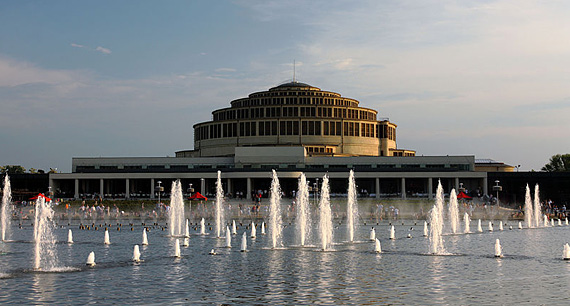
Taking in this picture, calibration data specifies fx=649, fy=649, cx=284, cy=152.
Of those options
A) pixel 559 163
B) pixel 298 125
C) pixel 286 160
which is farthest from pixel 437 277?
pixel 559 163

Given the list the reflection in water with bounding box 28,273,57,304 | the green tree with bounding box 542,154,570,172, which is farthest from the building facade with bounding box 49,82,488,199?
the reflection in water with bounding box 28,273,57,304

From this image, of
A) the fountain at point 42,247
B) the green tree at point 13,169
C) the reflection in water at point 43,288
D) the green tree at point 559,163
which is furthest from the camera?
the green tree at point 13,169

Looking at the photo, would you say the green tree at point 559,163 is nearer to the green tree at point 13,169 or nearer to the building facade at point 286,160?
the building facade at point 286,160

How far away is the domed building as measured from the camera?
121250mm

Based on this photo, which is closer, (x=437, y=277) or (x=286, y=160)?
(x=437, y=277)

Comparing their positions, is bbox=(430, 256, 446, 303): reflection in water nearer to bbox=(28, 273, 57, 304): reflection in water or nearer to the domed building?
bbox=(28, 273, 57, 304): reflection in water

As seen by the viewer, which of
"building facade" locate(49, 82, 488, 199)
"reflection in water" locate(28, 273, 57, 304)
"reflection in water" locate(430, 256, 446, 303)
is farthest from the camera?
"building facade" locate(49, 82, 488, 199)

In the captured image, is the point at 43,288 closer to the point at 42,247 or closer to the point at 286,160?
the point at 42,247

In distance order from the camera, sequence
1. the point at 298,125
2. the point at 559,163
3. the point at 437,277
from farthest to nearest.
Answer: the point at 559,163, the point at 298,125, the point at 437,277

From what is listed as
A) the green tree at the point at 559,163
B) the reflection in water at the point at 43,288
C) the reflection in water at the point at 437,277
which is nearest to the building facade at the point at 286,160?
the green tree at the point at 559,163

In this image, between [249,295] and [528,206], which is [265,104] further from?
[249,295]

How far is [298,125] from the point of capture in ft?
398

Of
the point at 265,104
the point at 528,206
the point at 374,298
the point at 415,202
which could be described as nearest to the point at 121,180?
the point at 265,104

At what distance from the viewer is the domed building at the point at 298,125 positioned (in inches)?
4774
